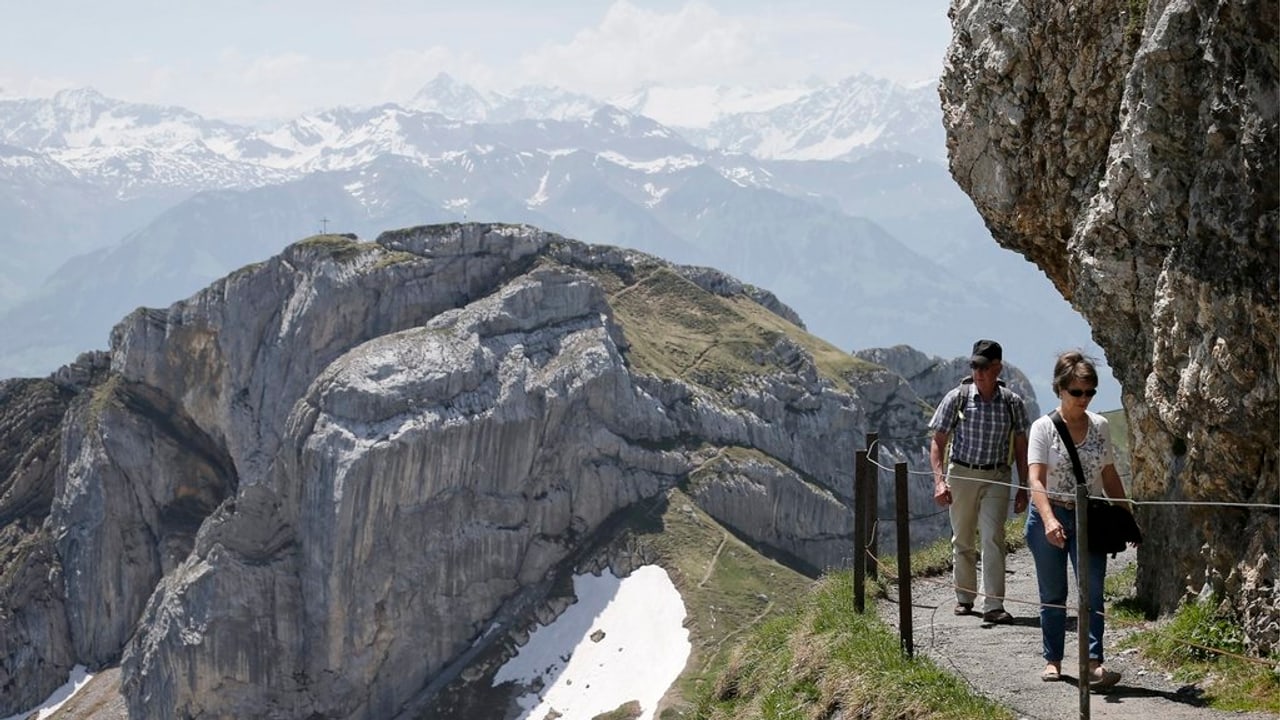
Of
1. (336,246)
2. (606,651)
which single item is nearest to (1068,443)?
(606,651)

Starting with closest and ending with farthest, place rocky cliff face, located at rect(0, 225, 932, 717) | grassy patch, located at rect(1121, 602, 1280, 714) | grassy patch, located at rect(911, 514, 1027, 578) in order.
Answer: grassy patch, located at rect(1121, 602, 1280, 714)
grassy patch, located at rect(911, 514, 1027, 578)
rocky cliff face, located at rect(0, 225, 932, 717)

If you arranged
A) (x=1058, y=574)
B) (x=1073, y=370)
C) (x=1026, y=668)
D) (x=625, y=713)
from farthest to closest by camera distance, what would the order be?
(x=625, y=713), (x=1026, y=668), (x=1058, y=574), (x=1073, y=370)

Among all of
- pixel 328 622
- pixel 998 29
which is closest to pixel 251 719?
pixel 328 622

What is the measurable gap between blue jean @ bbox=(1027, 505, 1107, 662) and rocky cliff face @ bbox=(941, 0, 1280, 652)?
6.14 ft

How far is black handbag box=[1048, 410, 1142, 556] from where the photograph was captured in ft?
51.2

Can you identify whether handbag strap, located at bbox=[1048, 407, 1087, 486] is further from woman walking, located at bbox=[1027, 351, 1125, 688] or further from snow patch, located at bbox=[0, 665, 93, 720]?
snow patch, located at bbox=[0, 665, 93, 720]

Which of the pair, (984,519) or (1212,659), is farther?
(984,519)

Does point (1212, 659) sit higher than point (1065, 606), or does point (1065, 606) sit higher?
point (1065, 606)

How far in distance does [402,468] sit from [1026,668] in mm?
143979

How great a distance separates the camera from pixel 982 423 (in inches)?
768

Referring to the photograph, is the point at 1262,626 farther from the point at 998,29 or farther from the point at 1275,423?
the point at 998,29

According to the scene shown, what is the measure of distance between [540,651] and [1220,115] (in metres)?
139

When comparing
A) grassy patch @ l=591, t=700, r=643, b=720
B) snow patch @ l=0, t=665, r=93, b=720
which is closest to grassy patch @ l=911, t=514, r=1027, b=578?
grassy patch @ l=591, t=700, r=643, b=720

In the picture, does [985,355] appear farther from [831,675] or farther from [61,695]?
[61,695]
